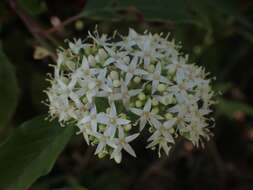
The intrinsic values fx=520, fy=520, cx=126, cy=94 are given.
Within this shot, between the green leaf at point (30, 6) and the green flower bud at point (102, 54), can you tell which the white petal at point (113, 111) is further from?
the green leaf at point (30, 6)

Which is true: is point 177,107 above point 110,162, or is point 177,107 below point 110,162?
below

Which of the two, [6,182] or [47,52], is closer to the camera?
[6,182]

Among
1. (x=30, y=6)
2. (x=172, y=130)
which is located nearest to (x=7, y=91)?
(x=30, y=6)

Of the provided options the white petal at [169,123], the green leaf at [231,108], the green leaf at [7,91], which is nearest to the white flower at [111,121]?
the white petal at [169,123]

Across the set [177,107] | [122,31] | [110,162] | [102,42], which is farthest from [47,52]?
[110,162]

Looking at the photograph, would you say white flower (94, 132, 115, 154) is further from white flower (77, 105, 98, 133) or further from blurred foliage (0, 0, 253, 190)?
blurred foliage (0, 0, 253, 190)

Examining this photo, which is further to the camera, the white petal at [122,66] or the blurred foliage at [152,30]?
the blurred foliage at [152,30]

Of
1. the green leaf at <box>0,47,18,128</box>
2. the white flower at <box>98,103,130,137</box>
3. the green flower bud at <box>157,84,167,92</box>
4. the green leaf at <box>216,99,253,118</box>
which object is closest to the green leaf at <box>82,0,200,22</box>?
the green leaf at <box>0,47,18,128</box>

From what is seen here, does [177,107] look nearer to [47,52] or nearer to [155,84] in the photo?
[155,84]
